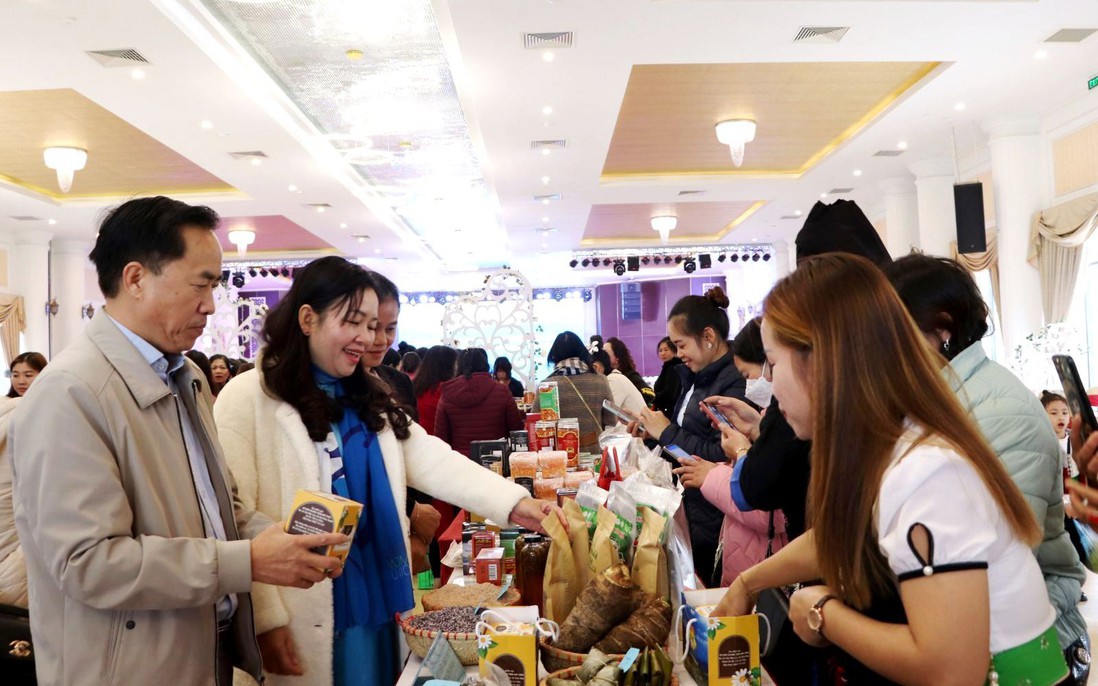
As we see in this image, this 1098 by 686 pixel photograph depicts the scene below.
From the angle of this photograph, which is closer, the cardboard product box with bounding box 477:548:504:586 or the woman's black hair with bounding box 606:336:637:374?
the cardboard product box with bounding box 477:548:504:586

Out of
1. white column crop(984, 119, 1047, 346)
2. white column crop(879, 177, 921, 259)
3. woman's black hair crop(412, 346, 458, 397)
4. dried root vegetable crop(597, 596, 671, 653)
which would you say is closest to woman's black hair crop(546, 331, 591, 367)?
woman's black hair crop(412, 346, 458, 397)

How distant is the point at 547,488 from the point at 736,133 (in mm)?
6459

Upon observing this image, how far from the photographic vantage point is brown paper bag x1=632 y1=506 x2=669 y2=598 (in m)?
1.78

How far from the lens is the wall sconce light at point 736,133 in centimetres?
874

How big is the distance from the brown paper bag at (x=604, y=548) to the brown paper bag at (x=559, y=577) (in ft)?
0.17

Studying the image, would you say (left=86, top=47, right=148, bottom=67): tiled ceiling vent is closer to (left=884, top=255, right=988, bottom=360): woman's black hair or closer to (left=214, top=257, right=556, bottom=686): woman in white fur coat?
(left=214, top=257, right=556, bottom=686): woman in white fur coat

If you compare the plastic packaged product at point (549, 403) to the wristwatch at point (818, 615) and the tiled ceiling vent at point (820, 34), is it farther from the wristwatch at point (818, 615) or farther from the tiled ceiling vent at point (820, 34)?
the tiled ceiling vent at point (820, 34)

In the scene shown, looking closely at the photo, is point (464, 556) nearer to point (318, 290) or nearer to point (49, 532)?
point (318, 290)

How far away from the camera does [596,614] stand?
1650mm

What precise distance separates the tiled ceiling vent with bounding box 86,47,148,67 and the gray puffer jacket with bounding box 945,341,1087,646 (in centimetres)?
607

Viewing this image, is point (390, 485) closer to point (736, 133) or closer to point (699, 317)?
point (699, 317)

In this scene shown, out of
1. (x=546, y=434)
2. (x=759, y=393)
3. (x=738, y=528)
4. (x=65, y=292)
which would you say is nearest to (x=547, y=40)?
(x=546, y=434)

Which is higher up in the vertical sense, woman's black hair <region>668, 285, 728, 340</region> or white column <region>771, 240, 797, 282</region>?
white column <region>771, 240, 797, 282</region>

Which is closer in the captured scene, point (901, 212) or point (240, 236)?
point (901, 212)
